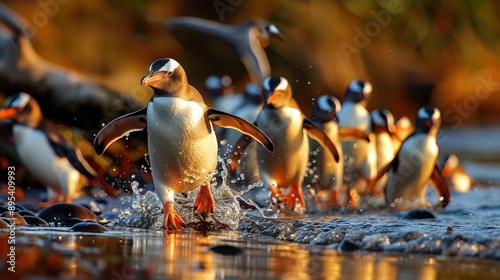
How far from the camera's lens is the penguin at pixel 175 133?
577cm

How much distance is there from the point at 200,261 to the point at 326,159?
14.6 ft

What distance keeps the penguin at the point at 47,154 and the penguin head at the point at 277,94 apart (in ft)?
4.89

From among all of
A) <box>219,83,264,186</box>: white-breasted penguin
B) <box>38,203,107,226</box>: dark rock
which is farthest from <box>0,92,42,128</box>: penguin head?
<box>38,203,107,226</box>: dark rock

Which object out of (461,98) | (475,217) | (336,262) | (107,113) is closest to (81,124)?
(107,113)

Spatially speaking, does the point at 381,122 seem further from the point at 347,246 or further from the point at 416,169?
the point at 347,246

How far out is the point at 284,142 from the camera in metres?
7.47

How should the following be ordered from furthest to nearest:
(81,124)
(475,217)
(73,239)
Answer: (81,124) → (475,217) → (73,239)

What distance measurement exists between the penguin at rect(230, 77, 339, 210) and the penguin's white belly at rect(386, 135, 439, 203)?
0.88m

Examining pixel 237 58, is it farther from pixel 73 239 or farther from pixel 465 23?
pixel 73 239

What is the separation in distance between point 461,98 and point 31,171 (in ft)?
37.7

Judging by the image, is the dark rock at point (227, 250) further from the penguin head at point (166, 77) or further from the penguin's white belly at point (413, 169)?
the penguin's white belly at point (413, 169)

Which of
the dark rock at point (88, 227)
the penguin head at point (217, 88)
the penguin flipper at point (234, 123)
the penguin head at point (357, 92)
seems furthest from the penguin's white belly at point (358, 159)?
the dark rock at point (88, 227)

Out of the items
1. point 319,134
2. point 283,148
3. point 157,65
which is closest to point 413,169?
point 319,134

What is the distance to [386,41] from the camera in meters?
17.8
